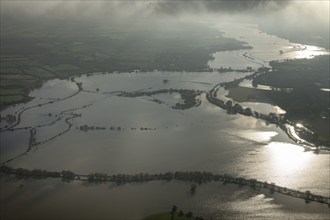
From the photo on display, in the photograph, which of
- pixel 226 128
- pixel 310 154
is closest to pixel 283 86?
pixel 226 128

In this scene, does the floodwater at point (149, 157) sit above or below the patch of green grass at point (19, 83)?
below

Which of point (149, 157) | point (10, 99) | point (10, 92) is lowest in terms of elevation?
point (149, 157)

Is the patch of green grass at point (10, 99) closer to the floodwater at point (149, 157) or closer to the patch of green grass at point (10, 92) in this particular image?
the patch of green grass at point (10, 92)

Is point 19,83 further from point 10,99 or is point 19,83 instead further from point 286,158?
Answer: point 286,158

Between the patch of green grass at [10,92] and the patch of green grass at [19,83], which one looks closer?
the patch of green grass at [10,92]

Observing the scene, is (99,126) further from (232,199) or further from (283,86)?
(283,86)

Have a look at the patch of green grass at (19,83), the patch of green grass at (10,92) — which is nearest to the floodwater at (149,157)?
the patch of green grass at (10,92)

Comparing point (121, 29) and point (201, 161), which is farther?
point (121, 29)

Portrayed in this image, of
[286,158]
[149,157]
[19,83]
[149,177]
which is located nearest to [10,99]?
[19,83]
